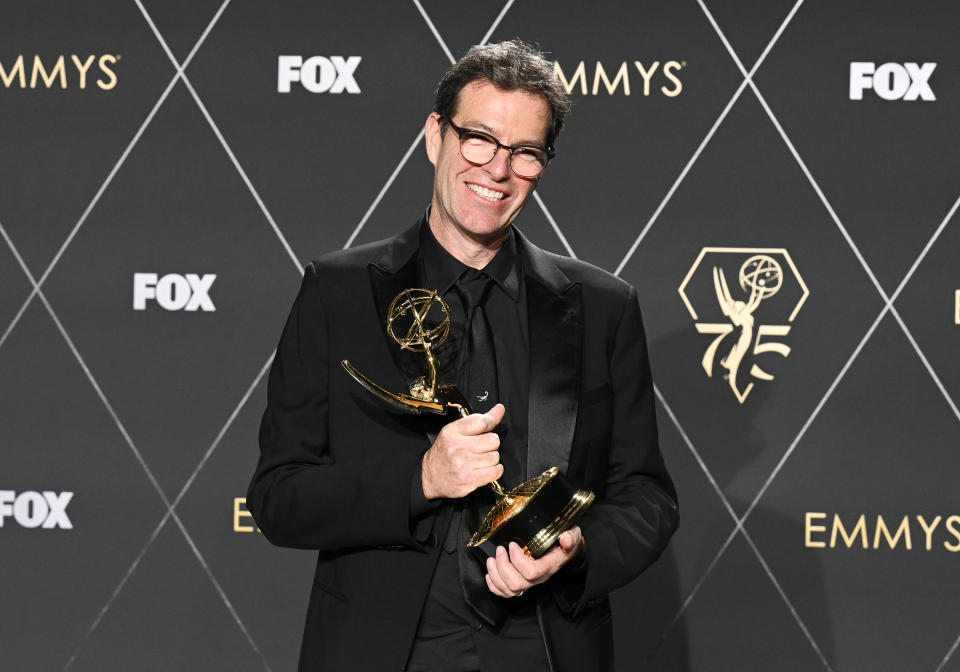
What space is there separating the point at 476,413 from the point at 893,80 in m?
1.86

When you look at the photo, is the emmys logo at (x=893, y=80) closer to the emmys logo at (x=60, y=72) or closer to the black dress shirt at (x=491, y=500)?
the black dress shirt at (x=491, y=500)

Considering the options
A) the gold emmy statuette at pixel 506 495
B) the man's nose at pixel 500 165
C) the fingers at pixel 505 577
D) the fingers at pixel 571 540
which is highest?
the man's nose at pixel 500 165

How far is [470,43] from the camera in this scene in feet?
9.20

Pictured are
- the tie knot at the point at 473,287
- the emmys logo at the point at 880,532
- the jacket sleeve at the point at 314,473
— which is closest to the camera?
the jacket sleeve at the point at 314,473

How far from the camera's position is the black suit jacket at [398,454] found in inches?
56.9

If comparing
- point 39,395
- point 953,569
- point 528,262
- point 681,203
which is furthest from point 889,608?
point 39,395

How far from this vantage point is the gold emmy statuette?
133 cm

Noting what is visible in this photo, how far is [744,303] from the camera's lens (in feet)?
9.12

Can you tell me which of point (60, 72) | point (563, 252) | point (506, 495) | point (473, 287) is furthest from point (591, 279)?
point (60, 72)

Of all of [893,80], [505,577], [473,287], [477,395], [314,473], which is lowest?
[505,577]

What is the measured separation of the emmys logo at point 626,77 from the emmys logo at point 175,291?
1.03m

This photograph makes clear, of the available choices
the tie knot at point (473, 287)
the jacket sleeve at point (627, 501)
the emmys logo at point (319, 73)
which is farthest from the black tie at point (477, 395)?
the emmys logo at point (319, 73)

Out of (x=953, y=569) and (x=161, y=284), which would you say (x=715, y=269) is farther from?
(x=161, y=284)

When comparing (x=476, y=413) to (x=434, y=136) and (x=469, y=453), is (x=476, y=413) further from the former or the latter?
(x=434, y=136)
